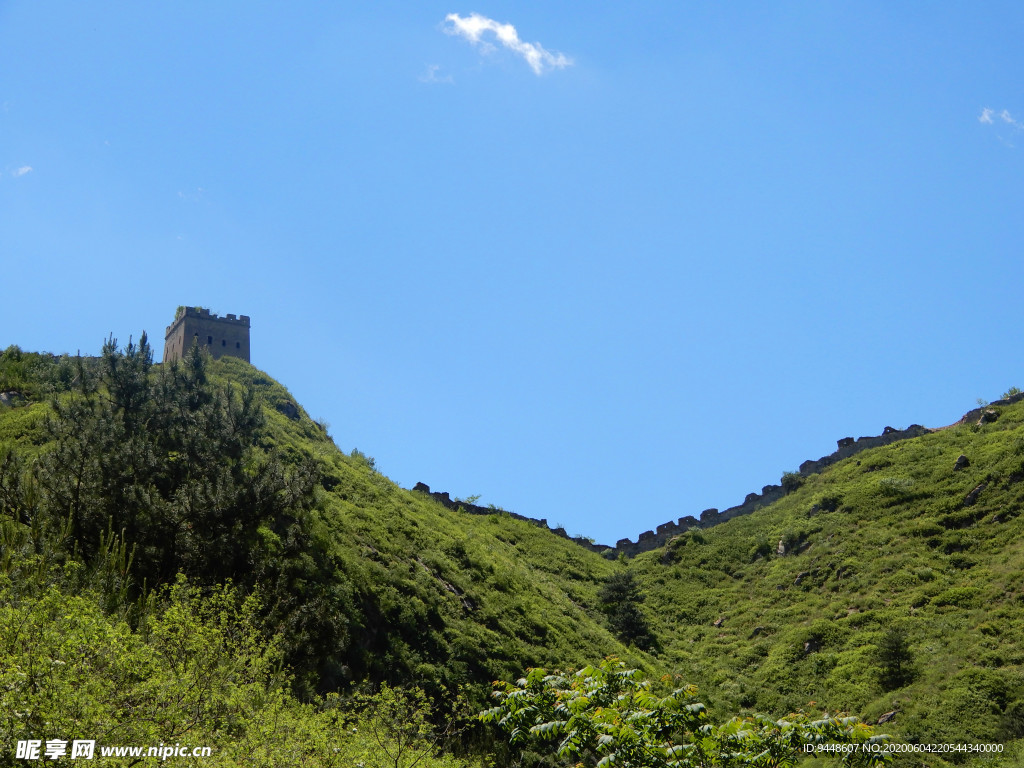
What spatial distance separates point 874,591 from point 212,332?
52.1 meters

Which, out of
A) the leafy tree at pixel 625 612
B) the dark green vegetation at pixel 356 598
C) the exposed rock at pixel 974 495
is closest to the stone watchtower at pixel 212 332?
the dark green vegetation at pixel 356 598

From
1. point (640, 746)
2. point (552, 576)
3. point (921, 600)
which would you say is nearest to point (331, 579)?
point (640, 746)

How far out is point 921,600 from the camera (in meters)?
32.3

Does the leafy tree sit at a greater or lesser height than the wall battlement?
lesser

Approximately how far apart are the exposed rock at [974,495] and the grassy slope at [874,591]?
0.80 ft

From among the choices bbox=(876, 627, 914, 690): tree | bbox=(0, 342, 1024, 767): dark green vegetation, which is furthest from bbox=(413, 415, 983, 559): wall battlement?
bbox=(876, 627, 914, 690): tree

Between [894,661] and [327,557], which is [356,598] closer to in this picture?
[327,557]

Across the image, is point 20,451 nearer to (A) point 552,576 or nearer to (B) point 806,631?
(A) point 552,576

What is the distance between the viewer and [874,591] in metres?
34.8

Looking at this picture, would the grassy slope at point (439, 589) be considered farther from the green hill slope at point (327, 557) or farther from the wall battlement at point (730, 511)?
the wall battlement at point (730, 511)

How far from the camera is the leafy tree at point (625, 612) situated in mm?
35750

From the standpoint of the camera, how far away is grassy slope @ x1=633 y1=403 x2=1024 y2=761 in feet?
85.0

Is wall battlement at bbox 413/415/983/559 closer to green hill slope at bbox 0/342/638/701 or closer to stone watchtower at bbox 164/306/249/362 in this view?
green hill slope at bbox 0/342/638/701

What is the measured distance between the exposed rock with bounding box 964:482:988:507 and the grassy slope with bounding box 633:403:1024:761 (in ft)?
0.80
